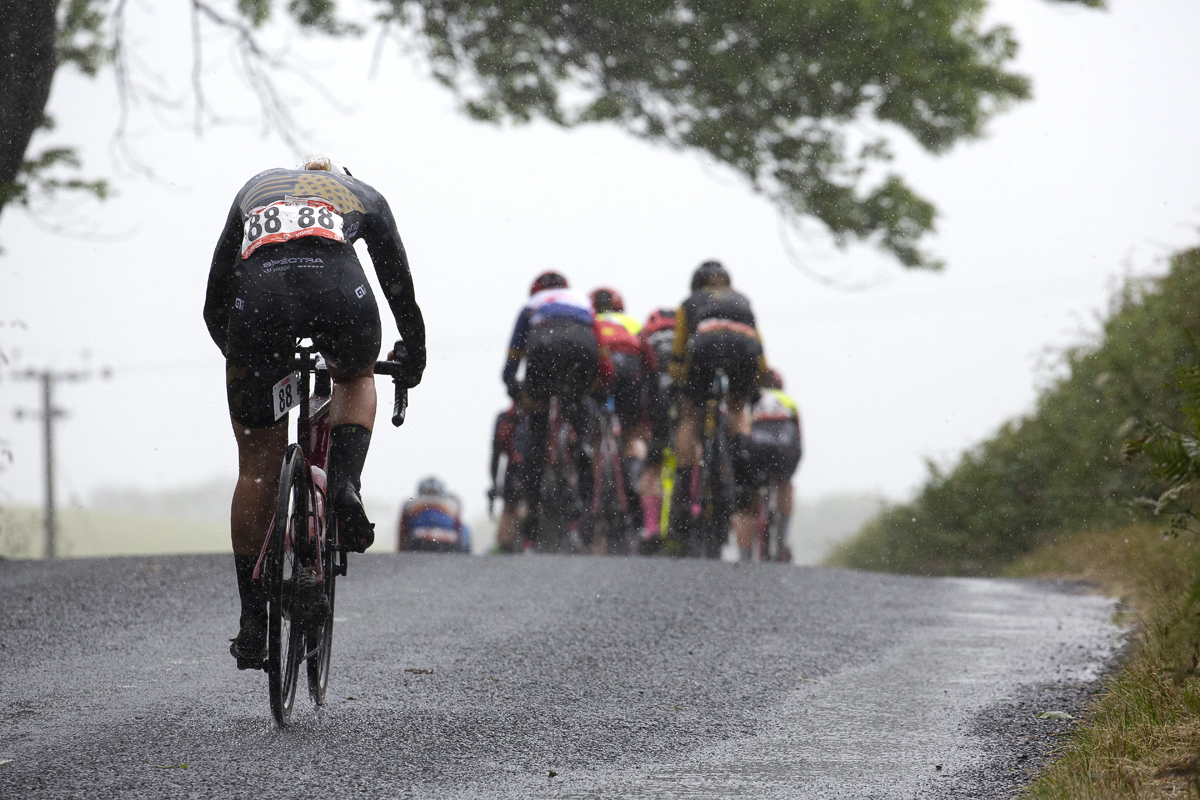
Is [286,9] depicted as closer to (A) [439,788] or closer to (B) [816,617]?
(B) [816,617]

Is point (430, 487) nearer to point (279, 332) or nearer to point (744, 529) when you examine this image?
point (744, 529)

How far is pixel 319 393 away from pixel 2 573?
4.72 metres

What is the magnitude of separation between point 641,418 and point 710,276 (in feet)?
4.75

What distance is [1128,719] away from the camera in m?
3.61

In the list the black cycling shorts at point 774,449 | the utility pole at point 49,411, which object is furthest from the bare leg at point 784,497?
the utility pole at point 49,411

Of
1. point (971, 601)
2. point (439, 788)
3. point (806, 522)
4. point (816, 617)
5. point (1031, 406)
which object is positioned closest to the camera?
point (439, 788)

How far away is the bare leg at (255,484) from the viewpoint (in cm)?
377

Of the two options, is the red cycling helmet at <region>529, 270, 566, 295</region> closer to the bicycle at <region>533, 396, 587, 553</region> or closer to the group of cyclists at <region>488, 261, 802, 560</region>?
the group of cyclists at <region>488, 261, 802, 560</region>

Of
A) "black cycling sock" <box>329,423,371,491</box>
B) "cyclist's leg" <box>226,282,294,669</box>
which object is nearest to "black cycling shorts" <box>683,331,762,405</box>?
"black cycling sock" <box>329,423,371,491</box>

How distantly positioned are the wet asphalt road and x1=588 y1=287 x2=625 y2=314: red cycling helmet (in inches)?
153

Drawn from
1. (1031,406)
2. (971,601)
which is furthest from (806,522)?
(971,601)

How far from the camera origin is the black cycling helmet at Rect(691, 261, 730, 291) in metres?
9.69

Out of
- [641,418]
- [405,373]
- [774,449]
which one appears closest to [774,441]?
[774,449]

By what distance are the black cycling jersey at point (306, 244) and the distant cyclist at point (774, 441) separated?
672 centimetres
